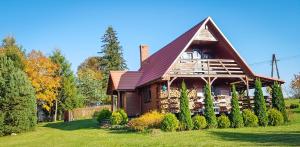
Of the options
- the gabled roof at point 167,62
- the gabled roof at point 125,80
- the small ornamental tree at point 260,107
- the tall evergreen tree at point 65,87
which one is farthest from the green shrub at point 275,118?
the tall evergreen tree at point 65,87

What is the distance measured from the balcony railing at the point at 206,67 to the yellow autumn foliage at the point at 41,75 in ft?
71.7

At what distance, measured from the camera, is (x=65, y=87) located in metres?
48.5

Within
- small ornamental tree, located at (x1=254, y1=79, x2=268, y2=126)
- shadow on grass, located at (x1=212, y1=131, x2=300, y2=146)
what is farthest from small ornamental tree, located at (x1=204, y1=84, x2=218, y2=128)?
small ornamental tree, located at (x1=254, y1=79, x2=268, y2=126)

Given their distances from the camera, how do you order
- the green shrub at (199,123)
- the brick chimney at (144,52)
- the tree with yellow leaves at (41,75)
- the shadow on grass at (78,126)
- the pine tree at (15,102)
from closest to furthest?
the green shrub at (199,123), the pine tree at (15,102), the shadow on grass at (78,126), the brick chimney at (144,52), the tree with yellow leaves at (41,75)

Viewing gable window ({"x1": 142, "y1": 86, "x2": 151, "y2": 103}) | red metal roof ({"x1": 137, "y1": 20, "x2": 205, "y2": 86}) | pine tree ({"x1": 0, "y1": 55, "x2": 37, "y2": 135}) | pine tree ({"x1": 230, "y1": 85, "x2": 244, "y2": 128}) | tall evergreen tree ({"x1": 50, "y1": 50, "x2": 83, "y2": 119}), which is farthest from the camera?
tall evergreen tree ({"x1": 50, "y1": 50, "x2": 83, "y2": 119})

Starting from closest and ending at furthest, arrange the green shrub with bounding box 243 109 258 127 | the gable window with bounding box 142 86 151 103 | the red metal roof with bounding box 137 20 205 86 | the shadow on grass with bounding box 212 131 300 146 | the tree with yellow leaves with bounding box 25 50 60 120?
the shadow on grass with bounding box 212 131 300 146, the green shrub with bounding box 243 109 258 127, the red metal roof with bounding box 137 20 205 86, the gable window with bounding box 142 86 151 103, the tree with yellow leaves with bounding box 25 50 60 120

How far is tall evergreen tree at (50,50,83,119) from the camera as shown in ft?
160

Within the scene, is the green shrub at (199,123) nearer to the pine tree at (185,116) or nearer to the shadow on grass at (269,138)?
the pine tree at (185,116)

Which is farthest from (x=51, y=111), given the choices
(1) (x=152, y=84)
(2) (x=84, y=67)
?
(1) (x=152, y=84)

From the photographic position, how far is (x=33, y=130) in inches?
1152

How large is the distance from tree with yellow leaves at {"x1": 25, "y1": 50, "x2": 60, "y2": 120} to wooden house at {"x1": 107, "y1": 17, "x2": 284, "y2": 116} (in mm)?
14927

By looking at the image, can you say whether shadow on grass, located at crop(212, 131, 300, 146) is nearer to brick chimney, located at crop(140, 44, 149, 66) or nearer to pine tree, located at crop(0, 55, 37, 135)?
pine tree, located at crop(0, 55, 37, 135)

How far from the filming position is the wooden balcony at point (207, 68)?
2510cm

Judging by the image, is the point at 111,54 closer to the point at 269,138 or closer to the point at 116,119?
the point at 116,119
